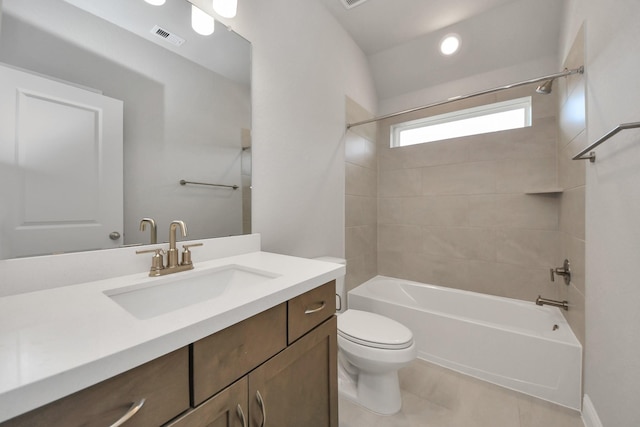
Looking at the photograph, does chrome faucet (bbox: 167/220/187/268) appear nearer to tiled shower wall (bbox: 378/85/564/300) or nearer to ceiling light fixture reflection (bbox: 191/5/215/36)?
ceiling light fixture reflection (bbox: 191/5/215/36)

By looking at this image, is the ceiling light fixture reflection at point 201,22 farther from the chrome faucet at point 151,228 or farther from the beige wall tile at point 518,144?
the beige wall tile at point 518,144

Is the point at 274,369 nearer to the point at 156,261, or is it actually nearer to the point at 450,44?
the point at 156,261

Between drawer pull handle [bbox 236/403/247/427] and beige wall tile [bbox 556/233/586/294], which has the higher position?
beige wall tile [bbox 556/233/586/294]

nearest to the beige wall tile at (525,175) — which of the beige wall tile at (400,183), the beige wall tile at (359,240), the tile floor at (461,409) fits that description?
the beige wall tile at (400,183)

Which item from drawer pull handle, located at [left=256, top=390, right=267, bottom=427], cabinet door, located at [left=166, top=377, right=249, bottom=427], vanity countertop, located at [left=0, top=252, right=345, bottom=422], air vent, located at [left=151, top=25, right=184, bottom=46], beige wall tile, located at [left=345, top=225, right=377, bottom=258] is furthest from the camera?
beige wall tile, located at [left=345, top=225, right=377, bottom=258]

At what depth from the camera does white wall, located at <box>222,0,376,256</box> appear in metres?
1.43

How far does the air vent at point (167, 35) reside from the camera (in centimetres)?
103

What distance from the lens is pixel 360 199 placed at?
7.98ft

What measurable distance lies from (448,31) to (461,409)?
2780 mm

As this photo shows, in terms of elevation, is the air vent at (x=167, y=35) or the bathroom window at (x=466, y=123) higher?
the bathroom window at (x=466, y=123)

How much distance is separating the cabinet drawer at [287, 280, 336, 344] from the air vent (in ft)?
3.98

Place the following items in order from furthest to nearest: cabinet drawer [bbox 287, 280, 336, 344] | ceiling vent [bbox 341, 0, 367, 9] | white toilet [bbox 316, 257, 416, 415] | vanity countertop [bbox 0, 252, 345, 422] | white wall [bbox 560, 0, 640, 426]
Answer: ceiling vent [bbox 341, 0, 367, 9], white toilet [bbox 316, 257, 416, 415], white wall [bbox 560, 0, 640, 426], cabinet drawer [bbox 287, 280, 336, 344], vanity countertop [bbox 0, 252, 345, 422]

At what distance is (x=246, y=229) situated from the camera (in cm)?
133

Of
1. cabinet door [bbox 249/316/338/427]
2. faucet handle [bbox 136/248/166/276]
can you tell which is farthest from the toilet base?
faucet handle [bbox 136/248/166/276]
